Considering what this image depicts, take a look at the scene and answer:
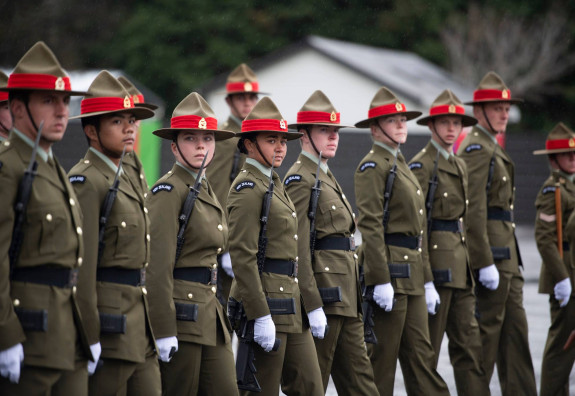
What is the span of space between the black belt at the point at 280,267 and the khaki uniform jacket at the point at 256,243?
0.03 m

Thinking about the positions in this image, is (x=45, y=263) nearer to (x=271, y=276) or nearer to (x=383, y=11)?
(x=271, y=276)

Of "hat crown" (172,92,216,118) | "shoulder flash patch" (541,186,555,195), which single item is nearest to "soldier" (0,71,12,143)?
"hat crown" (172,92,216,118)

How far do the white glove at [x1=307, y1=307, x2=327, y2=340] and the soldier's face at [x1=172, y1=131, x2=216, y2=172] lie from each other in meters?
1.28

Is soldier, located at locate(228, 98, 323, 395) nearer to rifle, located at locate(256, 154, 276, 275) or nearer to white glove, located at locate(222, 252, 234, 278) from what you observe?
rifle, located at locate(256, 154, 276, 275)

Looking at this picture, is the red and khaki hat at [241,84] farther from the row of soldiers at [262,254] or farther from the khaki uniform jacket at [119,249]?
the khaki uniform jacket at [119,249]

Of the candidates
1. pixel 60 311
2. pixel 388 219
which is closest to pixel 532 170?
pixel 388 219

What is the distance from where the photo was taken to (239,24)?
38375 millimetres

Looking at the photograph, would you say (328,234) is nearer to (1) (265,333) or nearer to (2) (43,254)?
(1) (265,333)

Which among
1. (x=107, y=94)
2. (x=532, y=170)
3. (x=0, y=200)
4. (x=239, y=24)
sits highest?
(x=239, y=24)

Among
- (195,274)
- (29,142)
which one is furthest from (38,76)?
(195,274)

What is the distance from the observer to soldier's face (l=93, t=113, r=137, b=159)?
5.56m

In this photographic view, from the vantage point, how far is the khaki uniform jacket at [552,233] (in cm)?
898

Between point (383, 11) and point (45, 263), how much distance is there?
37.3 metres

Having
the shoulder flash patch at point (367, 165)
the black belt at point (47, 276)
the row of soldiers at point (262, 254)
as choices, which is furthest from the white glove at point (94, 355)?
the shoulder flash patch at point (367, 165)
